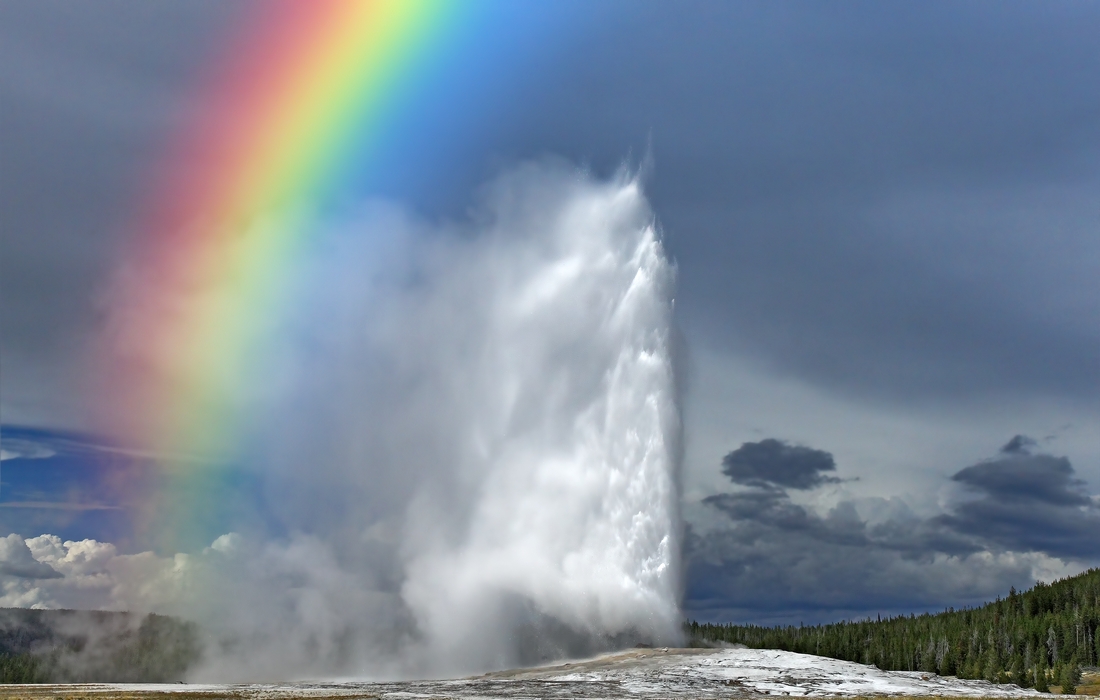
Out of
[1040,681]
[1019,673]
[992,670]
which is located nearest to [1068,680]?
[1040,681]

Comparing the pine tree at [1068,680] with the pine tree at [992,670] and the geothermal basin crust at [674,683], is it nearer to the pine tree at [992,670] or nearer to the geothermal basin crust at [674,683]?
the pine tree at [992,670]

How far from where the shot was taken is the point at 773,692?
69.9 meters

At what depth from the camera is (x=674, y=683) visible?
7456 centimetres

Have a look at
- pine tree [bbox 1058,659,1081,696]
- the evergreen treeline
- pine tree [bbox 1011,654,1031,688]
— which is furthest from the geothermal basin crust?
the evergreen treeline

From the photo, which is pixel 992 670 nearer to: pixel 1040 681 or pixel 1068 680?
pixel 1040 681

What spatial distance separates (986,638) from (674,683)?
3093 inches

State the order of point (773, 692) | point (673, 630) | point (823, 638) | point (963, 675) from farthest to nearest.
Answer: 1. point (823, 638)
2. point (963, 675)
3. point (673, 630)
4. point (773, 692)

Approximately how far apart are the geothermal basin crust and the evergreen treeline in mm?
20180

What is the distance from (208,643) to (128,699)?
113673 millimetres

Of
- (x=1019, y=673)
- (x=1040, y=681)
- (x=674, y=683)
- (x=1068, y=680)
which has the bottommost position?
(x=1040, y=681)

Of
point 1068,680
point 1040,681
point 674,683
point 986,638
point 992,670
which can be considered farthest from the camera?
point 986,638

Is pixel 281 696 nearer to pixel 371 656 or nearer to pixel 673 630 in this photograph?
pixel 673 630

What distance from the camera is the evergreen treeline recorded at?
108 meters

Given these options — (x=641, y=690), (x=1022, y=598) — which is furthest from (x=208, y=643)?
(x=1022, y=598)
